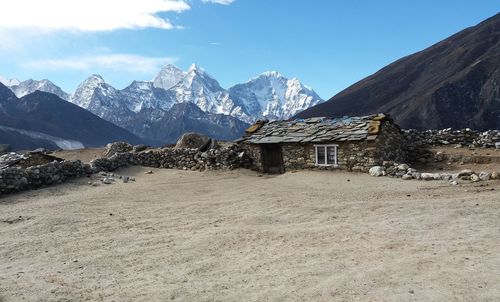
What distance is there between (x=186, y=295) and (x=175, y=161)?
17.9 meters

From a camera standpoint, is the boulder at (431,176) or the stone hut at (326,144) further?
the stone hut at (326,144)

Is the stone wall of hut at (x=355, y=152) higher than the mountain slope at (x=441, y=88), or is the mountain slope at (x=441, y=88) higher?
the mountain slope at (x=441, y=88)

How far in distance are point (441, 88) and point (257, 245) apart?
92531 mm

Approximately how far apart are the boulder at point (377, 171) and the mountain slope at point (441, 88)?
67591mm

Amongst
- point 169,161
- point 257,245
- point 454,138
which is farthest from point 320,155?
point 257,245

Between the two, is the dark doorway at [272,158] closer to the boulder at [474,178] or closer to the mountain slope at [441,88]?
the boulder at [474,178]

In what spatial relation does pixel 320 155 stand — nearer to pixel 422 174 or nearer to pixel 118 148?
pixel 422 174

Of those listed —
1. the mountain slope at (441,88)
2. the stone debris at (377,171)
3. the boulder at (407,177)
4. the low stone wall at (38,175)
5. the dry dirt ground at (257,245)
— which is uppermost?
the mountain slope at (441,88)

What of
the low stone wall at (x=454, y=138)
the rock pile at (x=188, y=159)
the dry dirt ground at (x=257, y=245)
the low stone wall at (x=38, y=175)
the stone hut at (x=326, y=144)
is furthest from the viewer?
the low stone wall at (x=454, y=138)

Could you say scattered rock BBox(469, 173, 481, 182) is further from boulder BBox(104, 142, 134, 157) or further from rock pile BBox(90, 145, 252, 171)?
boulder BBox(104, 142, 134, 157)

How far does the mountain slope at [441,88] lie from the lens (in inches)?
3346

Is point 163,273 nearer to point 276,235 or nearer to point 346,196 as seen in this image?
point 276,235

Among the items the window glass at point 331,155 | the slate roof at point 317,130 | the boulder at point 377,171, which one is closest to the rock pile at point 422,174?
the boulder at point 377,171

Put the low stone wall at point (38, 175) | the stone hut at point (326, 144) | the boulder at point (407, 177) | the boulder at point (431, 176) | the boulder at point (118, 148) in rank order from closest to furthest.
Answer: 1. the low stone wall at point (38, 175)
2. the boulder at point (431, 176)
3. the boulder at point (407, 177)
4. the stone hut at point (326, 144)
5. the boulder at point (118, 148)
